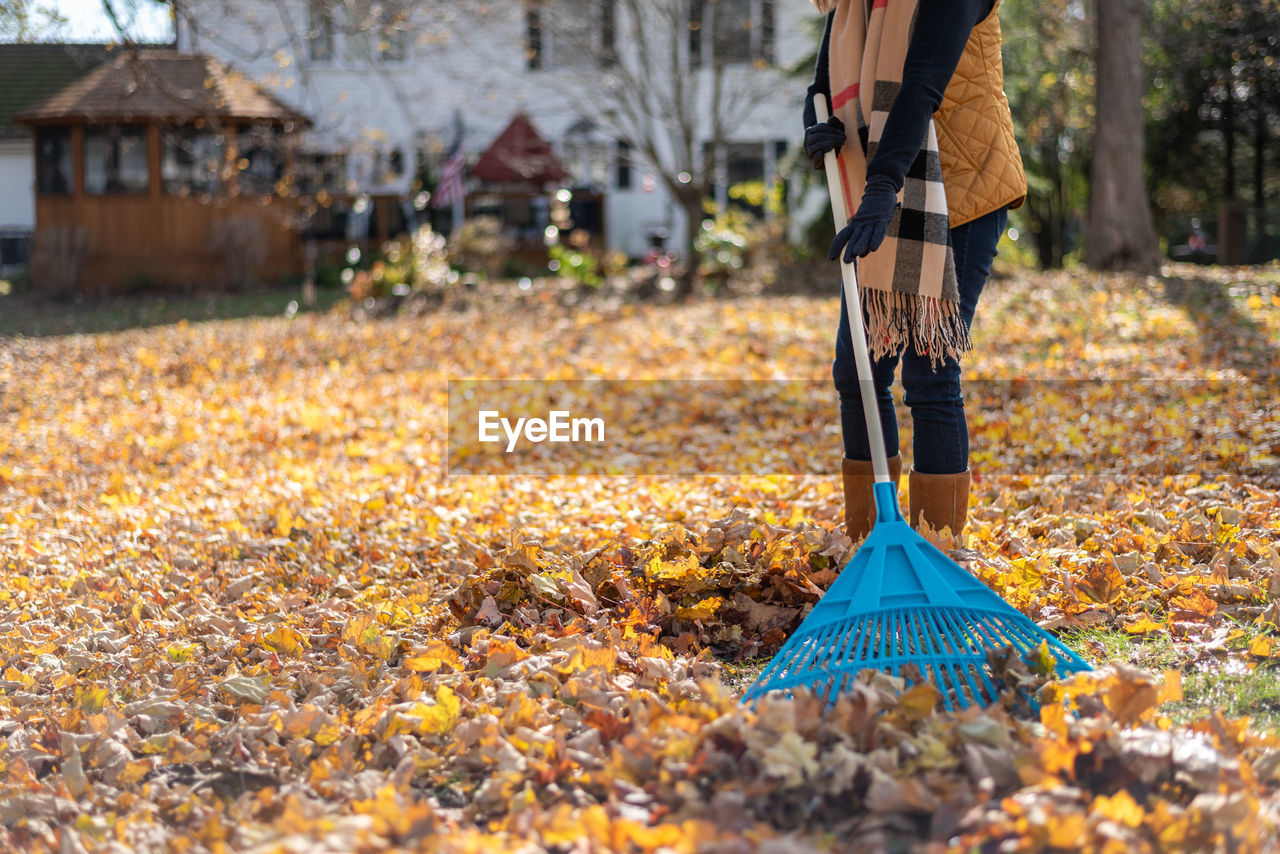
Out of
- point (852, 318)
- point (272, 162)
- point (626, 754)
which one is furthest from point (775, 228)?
point (626, 754)

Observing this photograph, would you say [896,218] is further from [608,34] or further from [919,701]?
[608,34]

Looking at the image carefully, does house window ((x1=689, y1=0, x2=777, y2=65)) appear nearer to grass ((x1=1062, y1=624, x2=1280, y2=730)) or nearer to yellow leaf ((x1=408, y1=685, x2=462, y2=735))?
grass ((x1=1062, y1=624, x2=1280, y2=730))

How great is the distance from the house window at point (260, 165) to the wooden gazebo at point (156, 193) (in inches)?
1.5

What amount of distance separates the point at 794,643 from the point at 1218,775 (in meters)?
0.85

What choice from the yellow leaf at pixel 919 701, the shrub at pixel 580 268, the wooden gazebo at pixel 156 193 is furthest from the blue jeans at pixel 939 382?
the wooden gazebo at pixel 156 193

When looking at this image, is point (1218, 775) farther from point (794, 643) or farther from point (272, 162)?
point (272, 162)

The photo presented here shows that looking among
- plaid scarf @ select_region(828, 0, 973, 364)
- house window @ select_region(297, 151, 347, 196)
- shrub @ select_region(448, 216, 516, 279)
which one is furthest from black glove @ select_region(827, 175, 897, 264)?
house window @ select_region(297, 151, 347, 196)

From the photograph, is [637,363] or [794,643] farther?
[637,363]

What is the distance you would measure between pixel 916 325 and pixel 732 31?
1572 centimetres

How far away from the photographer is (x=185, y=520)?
16.2 feet

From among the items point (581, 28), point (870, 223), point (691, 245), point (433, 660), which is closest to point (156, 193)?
point (581, 28)

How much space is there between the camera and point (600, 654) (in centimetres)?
267

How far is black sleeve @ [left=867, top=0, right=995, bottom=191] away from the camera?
278 centimetres

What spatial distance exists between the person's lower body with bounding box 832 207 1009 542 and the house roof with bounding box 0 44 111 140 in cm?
2347
